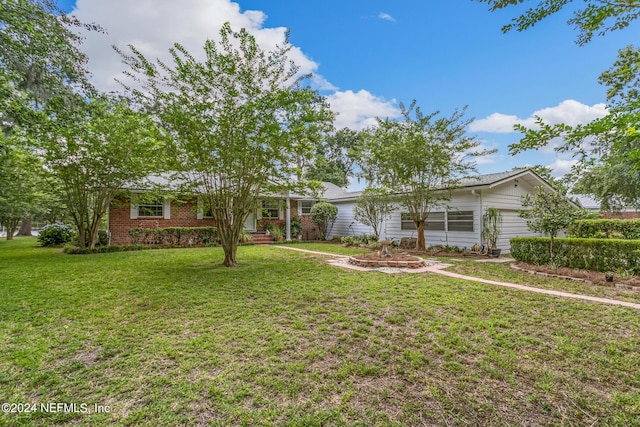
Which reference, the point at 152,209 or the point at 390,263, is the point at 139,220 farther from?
the point at 390,263

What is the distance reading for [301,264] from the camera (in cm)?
865

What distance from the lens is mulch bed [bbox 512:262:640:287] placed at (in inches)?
242

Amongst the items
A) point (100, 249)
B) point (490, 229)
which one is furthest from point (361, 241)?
point (100, 249)

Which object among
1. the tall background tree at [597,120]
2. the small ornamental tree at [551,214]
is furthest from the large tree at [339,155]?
the tall background tree at [597,120]

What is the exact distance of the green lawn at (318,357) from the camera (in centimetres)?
224

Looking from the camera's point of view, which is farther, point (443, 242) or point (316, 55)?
point (443, 242)

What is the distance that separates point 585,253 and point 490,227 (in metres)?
3.83

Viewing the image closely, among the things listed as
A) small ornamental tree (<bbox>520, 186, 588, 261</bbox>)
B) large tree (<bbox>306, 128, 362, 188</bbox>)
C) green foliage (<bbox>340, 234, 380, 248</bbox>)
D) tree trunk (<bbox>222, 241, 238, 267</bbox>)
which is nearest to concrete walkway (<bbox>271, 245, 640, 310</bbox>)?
small ornamental tree (<bbox>520, 186, 588, 261</bbox>)

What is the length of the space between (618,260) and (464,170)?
540 centimetres

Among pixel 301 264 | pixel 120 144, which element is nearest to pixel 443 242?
pixel 301 264

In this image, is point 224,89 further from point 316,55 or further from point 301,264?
point 316,55

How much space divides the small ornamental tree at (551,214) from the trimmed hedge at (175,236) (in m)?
11.9

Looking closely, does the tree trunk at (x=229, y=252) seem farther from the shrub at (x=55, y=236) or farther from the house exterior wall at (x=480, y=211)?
the shrub at (x=55, y=236)

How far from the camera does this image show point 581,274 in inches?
270
